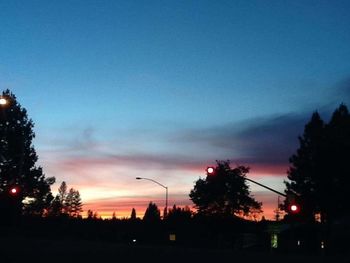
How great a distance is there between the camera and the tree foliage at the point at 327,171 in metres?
72.9

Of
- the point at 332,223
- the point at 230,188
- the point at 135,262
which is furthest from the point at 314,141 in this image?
the point at 135,262

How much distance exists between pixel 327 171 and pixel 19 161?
122 ft

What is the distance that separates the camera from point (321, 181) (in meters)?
76.2

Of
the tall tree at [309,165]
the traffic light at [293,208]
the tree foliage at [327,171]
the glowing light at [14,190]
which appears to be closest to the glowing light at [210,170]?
the traffic light at [293,208]

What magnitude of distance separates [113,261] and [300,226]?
2064 inches

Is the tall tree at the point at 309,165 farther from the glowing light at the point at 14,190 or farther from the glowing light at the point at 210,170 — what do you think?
the glowing light at the point at 210,170

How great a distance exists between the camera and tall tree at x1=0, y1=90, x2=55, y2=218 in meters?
73.5

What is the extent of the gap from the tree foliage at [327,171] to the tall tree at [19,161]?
1259 inches

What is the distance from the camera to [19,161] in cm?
7306

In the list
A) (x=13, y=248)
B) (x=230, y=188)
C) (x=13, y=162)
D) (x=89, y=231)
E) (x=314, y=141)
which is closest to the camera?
(x=13, y=248)

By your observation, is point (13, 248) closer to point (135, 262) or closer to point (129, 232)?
point (135, 262)

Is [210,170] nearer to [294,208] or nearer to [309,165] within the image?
[294,208]

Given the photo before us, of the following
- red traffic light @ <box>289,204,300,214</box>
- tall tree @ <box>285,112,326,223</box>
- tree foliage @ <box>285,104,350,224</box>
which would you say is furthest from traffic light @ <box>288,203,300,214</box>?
tall tree @ <box>285,112,326,223</box>

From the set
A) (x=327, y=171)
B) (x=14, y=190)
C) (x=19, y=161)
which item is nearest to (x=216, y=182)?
(x=327, y=171)
